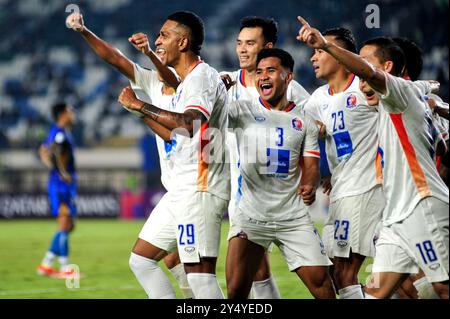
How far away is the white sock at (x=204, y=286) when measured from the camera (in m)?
5.56

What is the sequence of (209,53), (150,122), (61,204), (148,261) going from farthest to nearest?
(209,53)
(61,204)
(148,261)
(150,122)

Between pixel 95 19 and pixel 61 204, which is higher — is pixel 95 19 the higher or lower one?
the higher one

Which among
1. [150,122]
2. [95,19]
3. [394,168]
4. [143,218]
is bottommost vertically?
[143,218]

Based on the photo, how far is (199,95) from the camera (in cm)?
538

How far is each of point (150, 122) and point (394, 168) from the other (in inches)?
64.7

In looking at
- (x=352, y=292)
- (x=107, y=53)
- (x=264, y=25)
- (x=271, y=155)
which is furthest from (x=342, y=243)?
(x=107, y=53)

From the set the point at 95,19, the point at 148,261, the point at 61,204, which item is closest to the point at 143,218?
the point at 95,19

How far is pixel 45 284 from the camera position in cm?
1052

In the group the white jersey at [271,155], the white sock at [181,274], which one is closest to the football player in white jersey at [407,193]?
the white jersey at [271,155]

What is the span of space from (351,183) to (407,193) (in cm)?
146

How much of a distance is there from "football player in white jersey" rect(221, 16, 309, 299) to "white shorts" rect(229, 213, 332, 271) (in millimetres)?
792

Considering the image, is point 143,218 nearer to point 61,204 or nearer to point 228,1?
point 228,1

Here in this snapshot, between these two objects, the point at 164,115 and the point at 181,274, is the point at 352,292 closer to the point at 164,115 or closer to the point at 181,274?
the point at 181,274

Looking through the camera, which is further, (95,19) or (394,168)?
(95,19)
